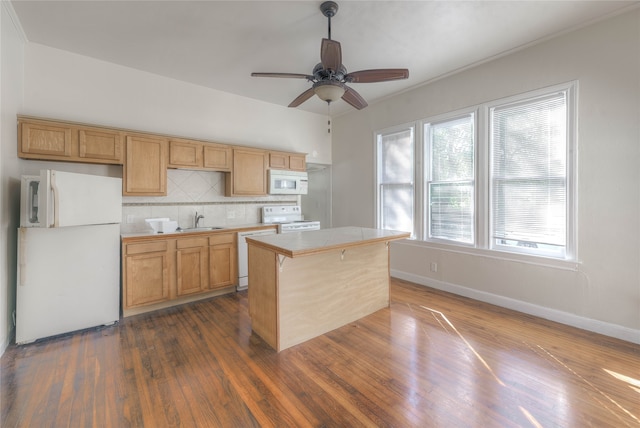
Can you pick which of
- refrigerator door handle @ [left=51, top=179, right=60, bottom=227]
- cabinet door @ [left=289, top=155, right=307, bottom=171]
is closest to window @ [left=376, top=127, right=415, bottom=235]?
cabinet door @ [left=289, top=155, right=307, bottom=171]

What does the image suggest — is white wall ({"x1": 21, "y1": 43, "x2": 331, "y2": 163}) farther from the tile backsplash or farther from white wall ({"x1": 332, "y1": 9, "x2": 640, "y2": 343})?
white wall ({"x1": 332, "y1": 9, "x2": 640, "y2": 343})

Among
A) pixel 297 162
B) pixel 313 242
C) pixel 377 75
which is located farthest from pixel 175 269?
pixel 377 75

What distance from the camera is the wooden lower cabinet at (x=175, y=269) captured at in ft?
10.3

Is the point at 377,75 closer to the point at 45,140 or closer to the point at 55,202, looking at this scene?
the point at 55,202

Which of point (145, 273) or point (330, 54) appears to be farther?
point (145, 273)

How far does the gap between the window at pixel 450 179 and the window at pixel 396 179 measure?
0.29m

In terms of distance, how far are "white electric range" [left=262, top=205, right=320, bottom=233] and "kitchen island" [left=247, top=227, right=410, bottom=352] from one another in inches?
59.1

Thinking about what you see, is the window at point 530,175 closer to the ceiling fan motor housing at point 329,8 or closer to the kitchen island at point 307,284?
the kitchen island at point 307,284

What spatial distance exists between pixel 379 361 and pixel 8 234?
3529 millimetres

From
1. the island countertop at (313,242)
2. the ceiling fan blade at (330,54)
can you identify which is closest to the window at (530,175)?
the island countertop at (313,242)

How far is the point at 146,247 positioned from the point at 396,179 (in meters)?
3.70

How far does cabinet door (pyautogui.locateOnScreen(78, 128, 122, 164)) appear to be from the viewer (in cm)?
304

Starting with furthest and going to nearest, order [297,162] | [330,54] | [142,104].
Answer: [297,162]
[142,104]
[330,54]

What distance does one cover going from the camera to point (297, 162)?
501cm
